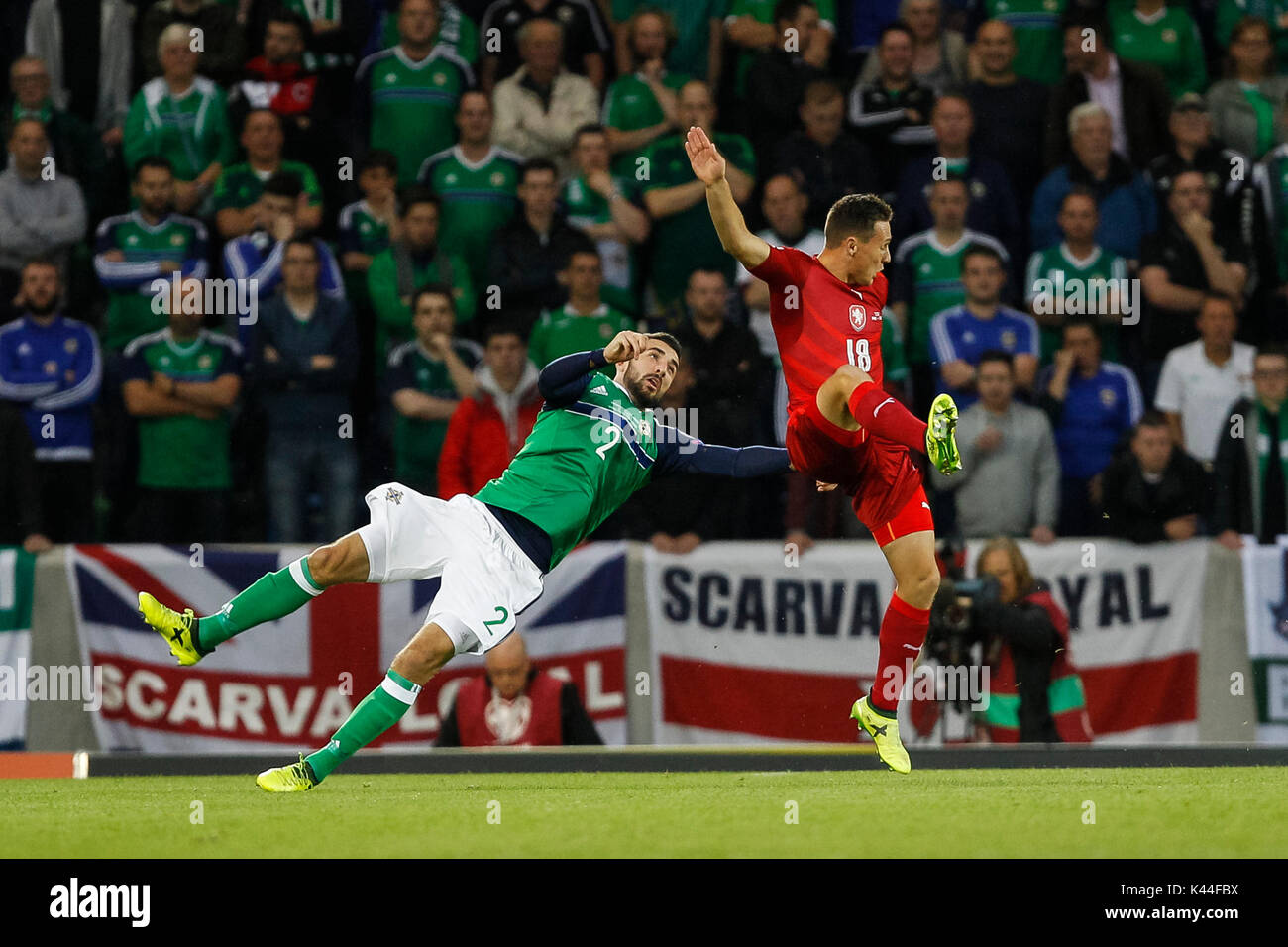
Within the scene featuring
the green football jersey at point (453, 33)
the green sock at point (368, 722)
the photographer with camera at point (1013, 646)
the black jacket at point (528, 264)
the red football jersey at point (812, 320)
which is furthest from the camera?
the green football jersey at point (453, 33)

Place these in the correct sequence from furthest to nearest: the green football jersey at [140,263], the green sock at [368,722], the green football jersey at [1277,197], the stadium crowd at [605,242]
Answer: the green football jersey at [1277,197] < the green football jersey at [140,263] < the stadium crowd at [605,242] < the green sock at [368,722]

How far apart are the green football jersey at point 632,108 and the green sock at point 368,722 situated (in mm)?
6008

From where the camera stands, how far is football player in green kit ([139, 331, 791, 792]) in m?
7.68

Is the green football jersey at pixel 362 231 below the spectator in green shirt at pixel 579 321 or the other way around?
the other way around

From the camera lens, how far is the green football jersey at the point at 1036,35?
13391mm

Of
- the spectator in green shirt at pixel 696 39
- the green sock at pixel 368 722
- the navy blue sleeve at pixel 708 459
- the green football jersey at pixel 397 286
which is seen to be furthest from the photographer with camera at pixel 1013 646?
the spectator in green shirt at pixel 696 39

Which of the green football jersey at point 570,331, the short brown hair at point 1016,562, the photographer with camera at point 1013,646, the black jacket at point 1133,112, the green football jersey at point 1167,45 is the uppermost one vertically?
the green football jersey at point 1167,45

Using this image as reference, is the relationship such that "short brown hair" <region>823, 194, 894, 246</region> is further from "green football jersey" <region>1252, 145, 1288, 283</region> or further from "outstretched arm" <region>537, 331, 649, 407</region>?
"green football jersey" <region>1252, 145, 1288, 283</region>

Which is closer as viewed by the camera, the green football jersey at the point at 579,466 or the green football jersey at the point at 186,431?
the green football jersey at the point at 579,466

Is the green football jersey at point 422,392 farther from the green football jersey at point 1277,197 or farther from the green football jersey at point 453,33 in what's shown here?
the green football jersey at point 1277,197

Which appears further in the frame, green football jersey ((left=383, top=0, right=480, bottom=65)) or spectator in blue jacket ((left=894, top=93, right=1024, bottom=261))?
green football jersey ((left=383, top=0, right=480, bottom=65))

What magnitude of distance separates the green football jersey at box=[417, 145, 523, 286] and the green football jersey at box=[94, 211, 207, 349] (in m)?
1.60

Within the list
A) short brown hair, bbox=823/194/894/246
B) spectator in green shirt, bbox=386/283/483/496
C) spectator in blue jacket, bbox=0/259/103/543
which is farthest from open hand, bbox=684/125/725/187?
spectator in blue jacket, bbox=0/259/103/543

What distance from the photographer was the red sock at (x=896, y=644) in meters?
8.37
